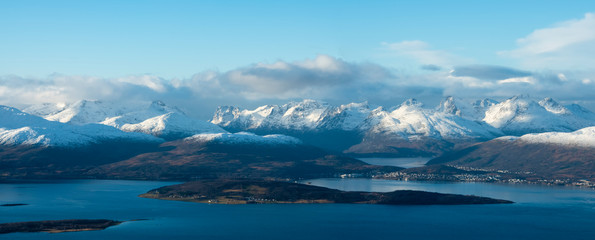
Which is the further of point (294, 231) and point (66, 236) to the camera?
point (294, 231)

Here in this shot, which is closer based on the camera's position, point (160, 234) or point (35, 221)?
point (160, 234)

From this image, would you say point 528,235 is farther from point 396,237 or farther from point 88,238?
point 88,238

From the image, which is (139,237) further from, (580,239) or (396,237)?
(580,239)

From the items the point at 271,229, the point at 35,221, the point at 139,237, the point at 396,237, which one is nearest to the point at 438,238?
the point at 396,237

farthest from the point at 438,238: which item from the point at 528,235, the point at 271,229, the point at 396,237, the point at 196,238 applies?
the point at 196,238

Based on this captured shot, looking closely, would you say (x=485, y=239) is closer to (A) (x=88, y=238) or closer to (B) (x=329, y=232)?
(B) (x=329, y=232)
